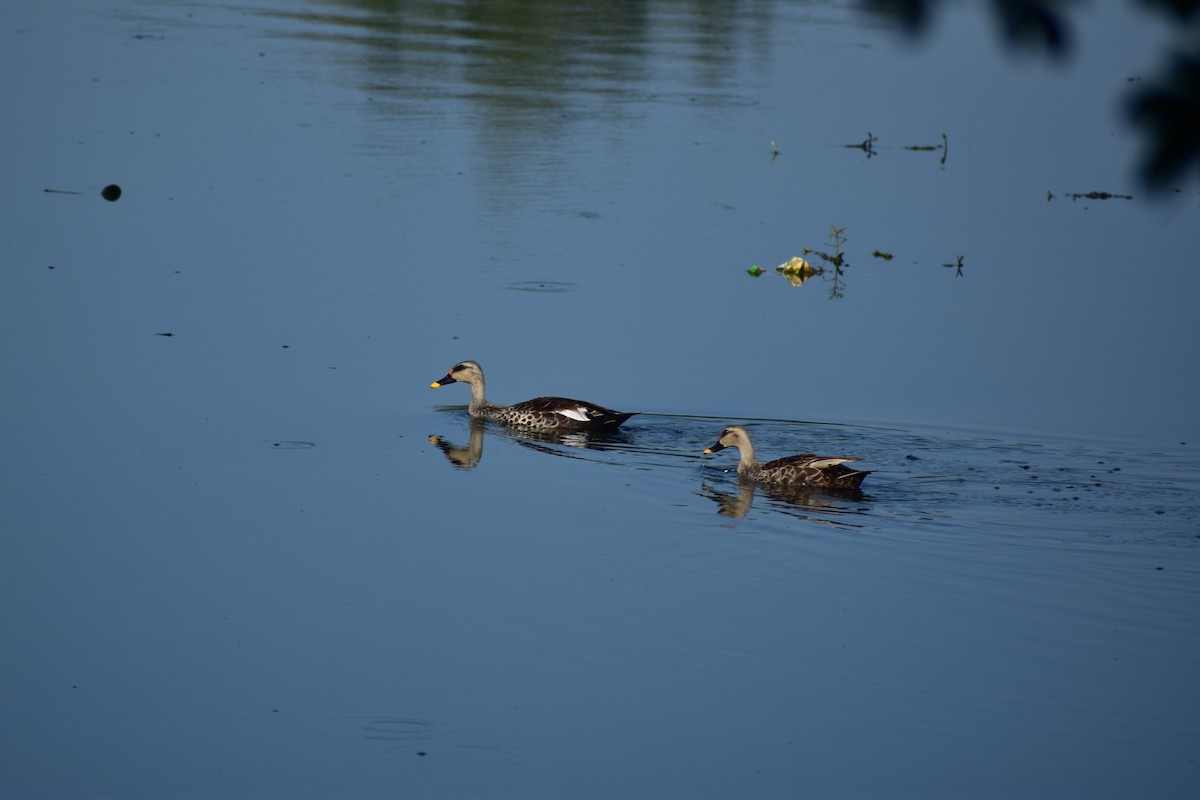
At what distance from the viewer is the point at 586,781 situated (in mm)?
6949

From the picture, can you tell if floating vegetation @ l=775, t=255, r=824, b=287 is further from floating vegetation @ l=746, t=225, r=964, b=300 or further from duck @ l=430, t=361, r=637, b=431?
duck @ l=430, t=361, r=637, b=431

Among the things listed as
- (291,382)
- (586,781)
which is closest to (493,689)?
(586,781)

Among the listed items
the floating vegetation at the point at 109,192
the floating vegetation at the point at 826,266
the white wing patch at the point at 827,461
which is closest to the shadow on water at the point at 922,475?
the white wing patch at the point at 827,461

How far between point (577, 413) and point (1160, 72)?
889 cm

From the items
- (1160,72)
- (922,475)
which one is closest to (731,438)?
(922,475)

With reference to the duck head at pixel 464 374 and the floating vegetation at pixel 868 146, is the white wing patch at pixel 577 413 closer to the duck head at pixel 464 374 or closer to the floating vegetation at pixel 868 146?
the duck head at pixel 464 374

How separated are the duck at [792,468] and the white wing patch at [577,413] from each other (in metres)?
0.97

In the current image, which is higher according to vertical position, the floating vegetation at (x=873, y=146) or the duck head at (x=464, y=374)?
the floating vegetation at (x=873, y=146)

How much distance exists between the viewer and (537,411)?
1266 centimetres

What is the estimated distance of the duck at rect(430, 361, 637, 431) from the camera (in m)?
12.3

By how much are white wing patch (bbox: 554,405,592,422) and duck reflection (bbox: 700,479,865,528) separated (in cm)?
116

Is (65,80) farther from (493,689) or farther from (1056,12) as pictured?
(1056,12)

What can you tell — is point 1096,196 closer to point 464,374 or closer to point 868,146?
point 868,146

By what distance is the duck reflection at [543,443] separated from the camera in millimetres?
12164
